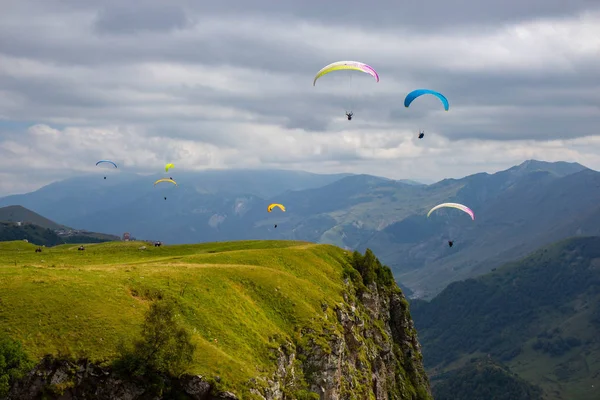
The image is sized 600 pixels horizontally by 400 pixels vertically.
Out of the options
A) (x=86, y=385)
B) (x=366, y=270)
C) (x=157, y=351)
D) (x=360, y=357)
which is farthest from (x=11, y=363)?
(x=366, y=270)

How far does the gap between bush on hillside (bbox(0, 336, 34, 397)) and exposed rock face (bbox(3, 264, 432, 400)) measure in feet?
2.50

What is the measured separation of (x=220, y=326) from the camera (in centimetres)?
5991

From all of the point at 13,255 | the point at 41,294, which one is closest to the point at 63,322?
the point at 41,294

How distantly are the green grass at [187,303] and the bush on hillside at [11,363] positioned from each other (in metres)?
1.21

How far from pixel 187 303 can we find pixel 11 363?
19190 mm

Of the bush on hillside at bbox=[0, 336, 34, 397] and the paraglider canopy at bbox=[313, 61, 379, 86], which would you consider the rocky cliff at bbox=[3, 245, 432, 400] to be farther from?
the paraglider canopy at bbox=[313, 61, 379, 86]

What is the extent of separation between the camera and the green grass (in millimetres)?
49656

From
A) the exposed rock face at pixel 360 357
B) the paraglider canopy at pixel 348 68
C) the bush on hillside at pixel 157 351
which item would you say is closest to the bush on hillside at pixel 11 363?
the bush on hillside at pixel 157 351

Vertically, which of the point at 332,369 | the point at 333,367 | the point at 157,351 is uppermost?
the point at 157,351

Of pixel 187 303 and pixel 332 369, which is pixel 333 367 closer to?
pixel 332 369

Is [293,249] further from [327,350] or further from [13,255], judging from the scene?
[13,255]

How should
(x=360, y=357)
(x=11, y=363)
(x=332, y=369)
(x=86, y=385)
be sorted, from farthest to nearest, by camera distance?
(x=360, y=357) < (x=332, y=369) < (x=86, y=385) < (x=11, y=363)

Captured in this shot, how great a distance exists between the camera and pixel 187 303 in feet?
199

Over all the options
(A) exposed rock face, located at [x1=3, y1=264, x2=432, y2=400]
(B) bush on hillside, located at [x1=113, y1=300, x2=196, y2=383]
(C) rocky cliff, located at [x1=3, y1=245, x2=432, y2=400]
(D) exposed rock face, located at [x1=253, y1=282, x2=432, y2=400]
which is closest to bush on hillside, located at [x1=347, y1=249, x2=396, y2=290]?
(C) rocky cliff, located at [x1=3, y1=245, x2=432, y2=400]
